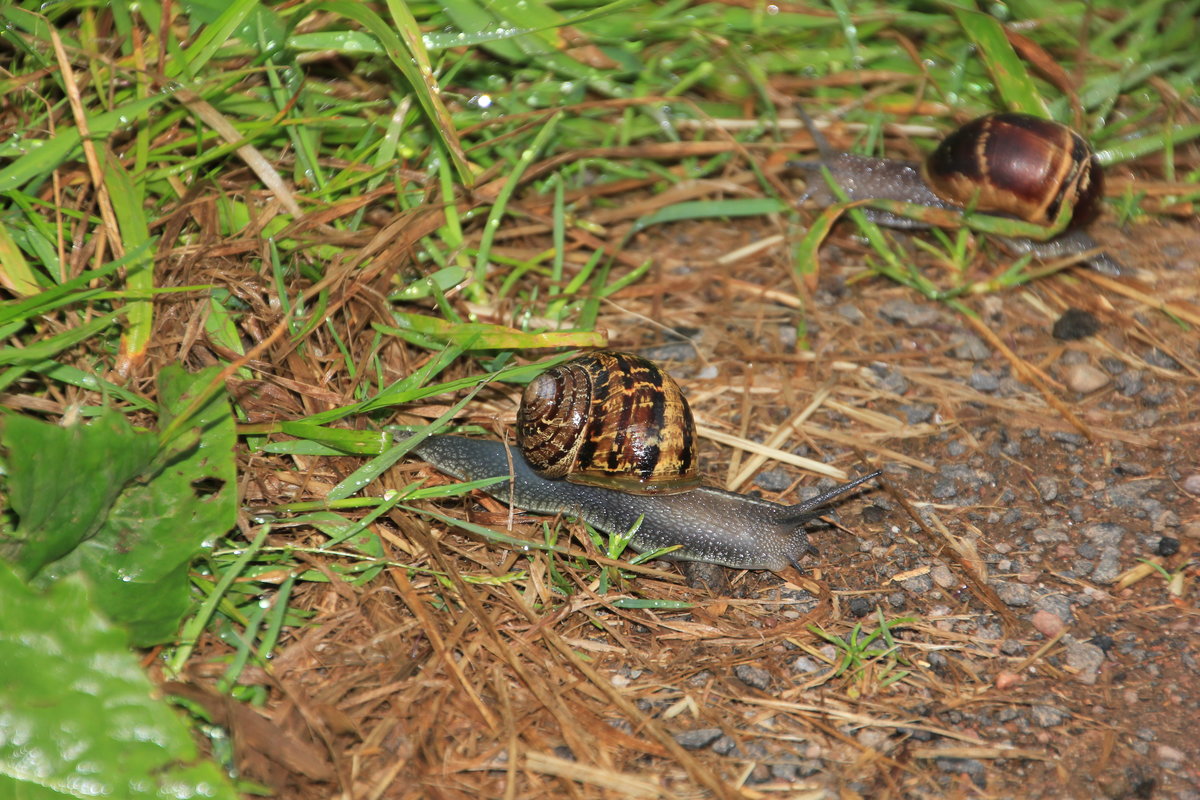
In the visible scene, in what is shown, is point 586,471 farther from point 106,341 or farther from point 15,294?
point 15,294

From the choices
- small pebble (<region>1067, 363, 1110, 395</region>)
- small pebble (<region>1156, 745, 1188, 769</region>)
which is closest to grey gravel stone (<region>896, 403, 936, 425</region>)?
small pebble (<region>1067, 363, 1110, 395</region>)

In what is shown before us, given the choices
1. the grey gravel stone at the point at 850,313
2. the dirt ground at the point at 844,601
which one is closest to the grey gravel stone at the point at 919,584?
the dirt ground at the point at 844,601

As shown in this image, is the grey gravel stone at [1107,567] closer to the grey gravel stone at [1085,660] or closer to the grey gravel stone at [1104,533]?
the grey gravel stone at [1104,533]

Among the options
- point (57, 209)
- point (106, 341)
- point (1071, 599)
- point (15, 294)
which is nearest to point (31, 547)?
point (106, 341)

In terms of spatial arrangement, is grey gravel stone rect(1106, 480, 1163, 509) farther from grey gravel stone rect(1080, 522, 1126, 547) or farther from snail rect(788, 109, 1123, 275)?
snail rect(788, 109, 1123, 275)

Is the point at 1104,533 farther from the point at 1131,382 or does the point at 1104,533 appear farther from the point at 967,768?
the point at 967,768

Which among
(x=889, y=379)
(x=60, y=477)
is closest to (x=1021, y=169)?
(x=889, y=379)
